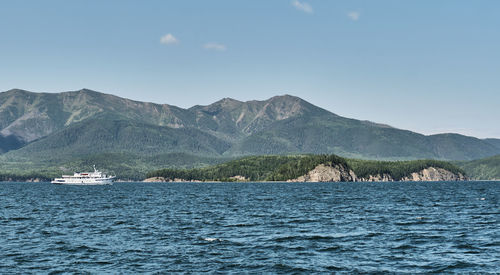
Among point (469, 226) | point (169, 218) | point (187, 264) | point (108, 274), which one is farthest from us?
point (169, 218)

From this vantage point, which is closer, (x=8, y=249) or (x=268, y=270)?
(x=268, y=270)

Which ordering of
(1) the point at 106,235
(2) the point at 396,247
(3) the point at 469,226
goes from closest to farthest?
(2) the point at 396,247 → (1) the point at 106,235 → (3) the point at 469,226

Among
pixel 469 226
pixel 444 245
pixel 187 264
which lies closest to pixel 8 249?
pixel 187 264

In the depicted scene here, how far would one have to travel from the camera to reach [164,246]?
61719 millimetres

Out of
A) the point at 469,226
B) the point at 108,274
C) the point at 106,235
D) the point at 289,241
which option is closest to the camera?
the point at 108,274

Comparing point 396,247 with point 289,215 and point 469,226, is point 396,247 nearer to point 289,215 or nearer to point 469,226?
point 469,226

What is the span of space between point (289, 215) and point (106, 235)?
40235 millimetres

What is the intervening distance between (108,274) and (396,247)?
33486mm

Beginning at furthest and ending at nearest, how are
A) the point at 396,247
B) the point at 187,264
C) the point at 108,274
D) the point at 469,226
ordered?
the point at 469,226 < the point at 396,247 < the point at 187,264 < the point at 108,274

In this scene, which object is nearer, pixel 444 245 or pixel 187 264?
pixel 187 264

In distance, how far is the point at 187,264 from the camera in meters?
51.0

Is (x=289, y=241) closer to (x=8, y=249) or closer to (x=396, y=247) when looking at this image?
(x=396, y=247)

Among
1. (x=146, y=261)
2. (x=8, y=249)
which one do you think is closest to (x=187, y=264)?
(x=146, y=261)

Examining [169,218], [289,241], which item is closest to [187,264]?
[289,241]
